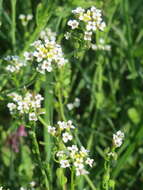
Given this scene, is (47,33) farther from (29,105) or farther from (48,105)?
(29,105)

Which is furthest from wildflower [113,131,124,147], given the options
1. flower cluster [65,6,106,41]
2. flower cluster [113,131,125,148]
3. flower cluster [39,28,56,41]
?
flower cluster [39,28,56,41]

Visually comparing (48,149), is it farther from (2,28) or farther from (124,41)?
(124,41)

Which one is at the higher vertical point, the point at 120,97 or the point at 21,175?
the point at 120,97

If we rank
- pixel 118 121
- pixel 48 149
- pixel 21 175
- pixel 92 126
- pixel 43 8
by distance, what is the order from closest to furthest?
1. pixel 48 149
2. pixel 43 8
3. pixel 21 175
4. pixel 92 126
5. pixel 118 121

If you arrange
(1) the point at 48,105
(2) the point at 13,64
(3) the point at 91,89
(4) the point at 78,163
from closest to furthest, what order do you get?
(4) the point at 78,163, (2) the point at 13,64, (1) the point at 48,105, (3) the point at 91,89

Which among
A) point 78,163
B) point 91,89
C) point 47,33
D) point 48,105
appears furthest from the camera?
point 91,89

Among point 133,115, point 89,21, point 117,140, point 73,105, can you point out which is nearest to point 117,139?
point 117,140

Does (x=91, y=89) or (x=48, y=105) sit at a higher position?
(x=91, y=89)

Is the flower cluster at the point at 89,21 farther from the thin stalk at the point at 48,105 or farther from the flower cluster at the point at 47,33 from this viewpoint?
the flower cluster at the point at 47,33

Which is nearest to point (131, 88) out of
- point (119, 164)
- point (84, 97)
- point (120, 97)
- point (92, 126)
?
point (120, 97)

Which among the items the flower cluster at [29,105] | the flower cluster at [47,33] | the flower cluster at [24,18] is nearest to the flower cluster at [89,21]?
the flower cluster at [29,105]

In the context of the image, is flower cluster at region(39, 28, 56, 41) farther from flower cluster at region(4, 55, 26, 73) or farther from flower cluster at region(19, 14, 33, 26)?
flower cluster at region(4, 55, 26, 73)
